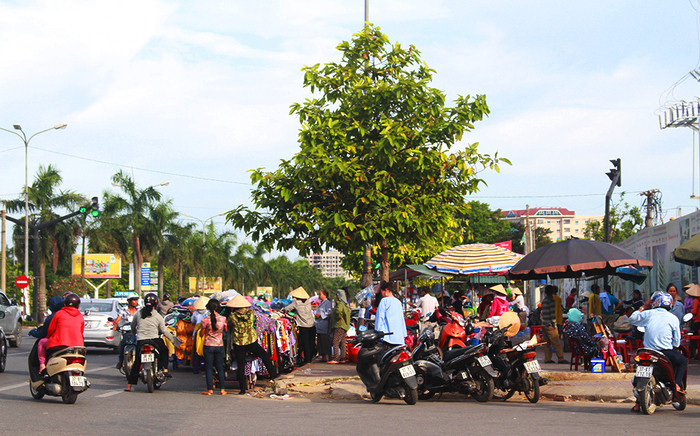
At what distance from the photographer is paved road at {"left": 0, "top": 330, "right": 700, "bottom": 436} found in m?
9.59

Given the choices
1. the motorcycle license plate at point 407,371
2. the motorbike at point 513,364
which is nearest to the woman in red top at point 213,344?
the motorcycle license plate at point 407,371

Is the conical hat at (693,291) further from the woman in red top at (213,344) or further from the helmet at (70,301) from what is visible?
the helmet at (70,301)

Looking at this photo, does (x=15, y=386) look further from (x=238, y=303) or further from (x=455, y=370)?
(x=455, y=370)

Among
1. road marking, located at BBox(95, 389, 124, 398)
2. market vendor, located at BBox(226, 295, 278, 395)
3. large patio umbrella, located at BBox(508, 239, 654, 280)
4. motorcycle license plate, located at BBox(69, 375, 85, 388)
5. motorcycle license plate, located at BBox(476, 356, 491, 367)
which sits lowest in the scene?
road marking, located at BBox(95, 389, 124, 398)

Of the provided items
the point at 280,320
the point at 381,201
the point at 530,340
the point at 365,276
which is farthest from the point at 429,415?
the point at 365,276

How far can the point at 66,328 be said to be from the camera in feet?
40.3

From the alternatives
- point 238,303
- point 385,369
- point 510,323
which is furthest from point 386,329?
point 238,303

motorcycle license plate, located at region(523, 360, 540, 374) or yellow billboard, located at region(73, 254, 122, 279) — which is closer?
motorcycle license plate, located at region(523, 360, 540, 374)

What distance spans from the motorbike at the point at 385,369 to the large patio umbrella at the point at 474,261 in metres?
7.25

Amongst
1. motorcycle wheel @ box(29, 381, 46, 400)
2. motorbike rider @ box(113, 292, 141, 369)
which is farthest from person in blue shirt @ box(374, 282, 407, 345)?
motorcycle wheel @ box(29, 381, 46, 400)

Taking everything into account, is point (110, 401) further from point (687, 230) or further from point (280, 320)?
point (687, 230)

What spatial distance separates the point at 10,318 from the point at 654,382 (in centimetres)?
1992

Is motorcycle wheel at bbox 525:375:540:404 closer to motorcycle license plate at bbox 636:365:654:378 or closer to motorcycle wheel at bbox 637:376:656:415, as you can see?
motorcycle wheel at bbox 637:376:656:415

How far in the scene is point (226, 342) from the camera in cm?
1497
